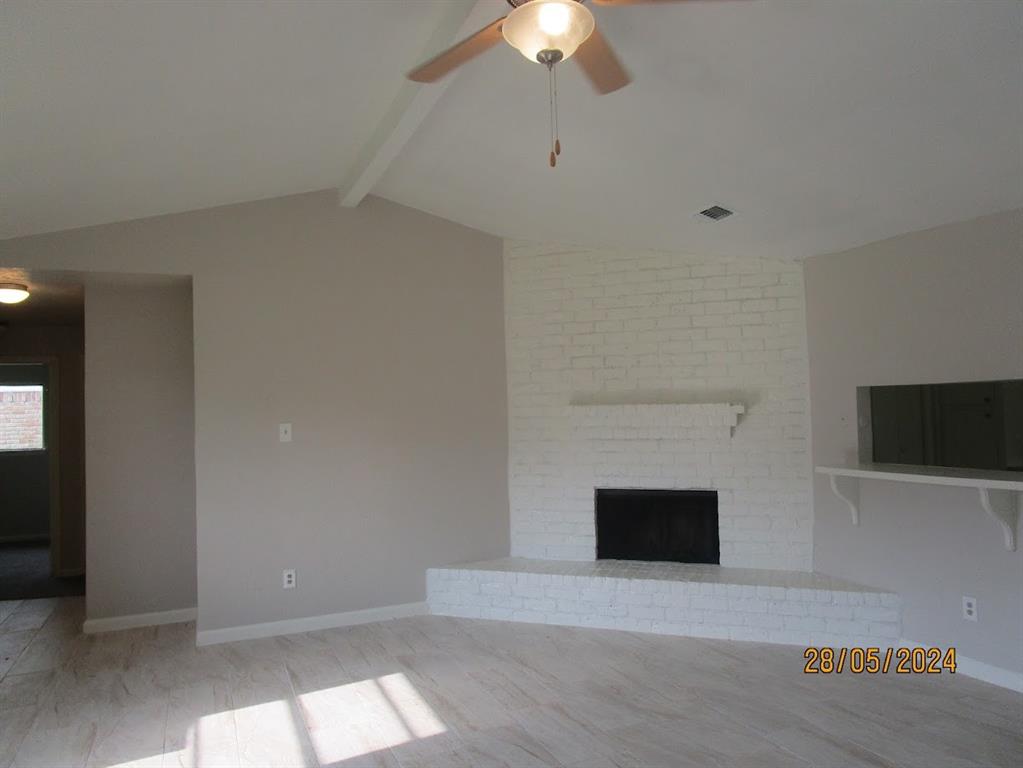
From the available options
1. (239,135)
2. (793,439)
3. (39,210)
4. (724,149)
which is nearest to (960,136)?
(724,149)

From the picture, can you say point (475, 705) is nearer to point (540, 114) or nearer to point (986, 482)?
point (986, 482)

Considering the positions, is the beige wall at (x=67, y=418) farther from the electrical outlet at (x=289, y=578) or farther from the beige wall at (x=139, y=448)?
the electrical outlet at (x=289, y=578)

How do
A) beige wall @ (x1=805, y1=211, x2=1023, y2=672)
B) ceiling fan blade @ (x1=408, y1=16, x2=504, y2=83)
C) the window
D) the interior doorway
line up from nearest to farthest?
ceiling fan blade @ (x1=408, y1=16, x2=504, y2=83) < beige wall @ (x1=805, y1=211, x2=1023, y2=672) < the interior doorway < the window

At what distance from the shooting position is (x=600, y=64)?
2.04 m

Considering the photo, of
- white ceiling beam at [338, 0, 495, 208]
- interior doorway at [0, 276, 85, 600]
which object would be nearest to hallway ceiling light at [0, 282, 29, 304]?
interior doorway at [0, 276, 85, 600]

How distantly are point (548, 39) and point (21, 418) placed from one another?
9.34m

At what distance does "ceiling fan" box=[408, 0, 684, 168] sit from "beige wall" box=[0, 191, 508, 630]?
256 centimetres

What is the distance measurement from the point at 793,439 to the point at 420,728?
2.77 meters

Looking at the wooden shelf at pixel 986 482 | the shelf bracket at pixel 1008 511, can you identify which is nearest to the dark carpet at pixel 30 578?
the wooden shelf at pixel 986 482

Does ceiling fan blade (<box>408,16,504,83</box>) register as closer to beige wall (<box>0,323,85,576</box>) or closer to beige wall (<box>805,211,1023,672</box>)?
beige wall (<box>805,211,1023,672</box>)

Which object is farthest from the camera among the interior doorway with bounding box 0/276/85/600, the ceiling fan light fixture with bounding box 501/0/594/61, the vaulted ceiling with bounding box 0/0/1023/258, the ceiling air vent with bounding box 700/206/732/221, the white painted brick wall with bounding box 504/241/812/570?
the interior doorway with bounding box 0/276/85/600

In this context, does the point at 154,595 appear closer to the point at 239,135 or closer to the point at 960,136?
the point at 239,135

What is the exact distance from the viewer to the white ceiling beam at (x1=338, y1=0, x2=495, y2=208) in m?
2.52

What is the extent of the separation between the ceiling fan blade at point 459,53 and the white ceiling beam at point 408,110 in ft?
1.66
